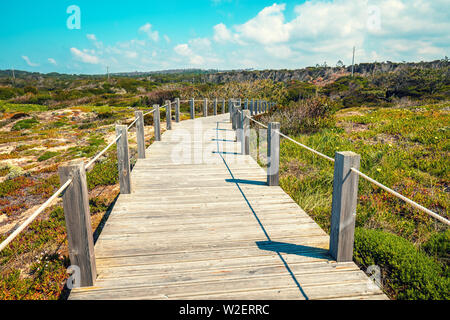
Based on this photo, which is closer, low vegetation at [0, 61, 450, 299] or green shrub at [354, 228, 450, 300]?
green shrub at [354, 228, 450, 300]

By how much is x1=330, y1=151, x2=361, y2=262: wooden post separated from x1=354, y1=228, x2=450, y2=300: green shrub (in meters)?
0.52

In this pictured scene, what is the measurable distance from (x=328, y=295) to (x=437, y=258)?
1.91 meters

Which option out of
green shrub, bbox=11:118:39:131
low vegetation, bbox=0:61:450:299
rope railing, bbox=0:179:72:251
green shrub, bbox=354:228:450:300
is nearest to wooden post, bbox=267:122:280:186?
low vegetation, bbox=0:61:450:299

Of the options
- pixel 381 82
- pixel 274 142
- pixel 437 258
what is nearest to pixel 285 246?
pixel 437 258

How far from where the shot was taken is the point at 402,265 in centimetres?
318

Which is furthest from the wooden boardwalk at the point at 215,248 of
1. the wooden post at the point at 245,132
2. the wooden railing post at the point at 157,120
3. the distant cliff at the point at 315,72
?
the distant cliff at the point at 315,72

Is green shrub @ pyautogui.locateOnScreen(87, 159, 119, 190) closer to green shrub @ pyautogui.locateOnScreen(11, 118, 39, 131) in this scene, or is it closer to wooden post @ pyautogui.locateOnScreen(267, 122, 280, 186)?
wooden post @ pyautogui.locateOnScreen(267, 122, 280, 186)

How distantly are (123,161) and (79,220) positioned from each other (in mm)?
2625

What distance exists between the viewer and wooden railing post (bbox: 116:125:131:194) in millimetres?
4969

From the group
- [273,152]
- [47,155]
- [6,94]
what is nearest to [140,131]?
[273,152]

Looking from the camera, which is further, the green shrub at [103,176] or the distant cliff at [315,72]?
the distant cliff at [315,72]

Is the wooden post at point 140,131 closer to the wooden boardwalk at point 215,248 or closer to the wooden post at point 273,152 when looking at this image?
the wooden boardwalk at point 215,248

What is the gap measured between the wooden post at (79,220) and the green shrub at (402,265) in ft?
9.40

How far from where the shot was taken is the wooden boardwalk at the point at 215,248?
8.55 ft
